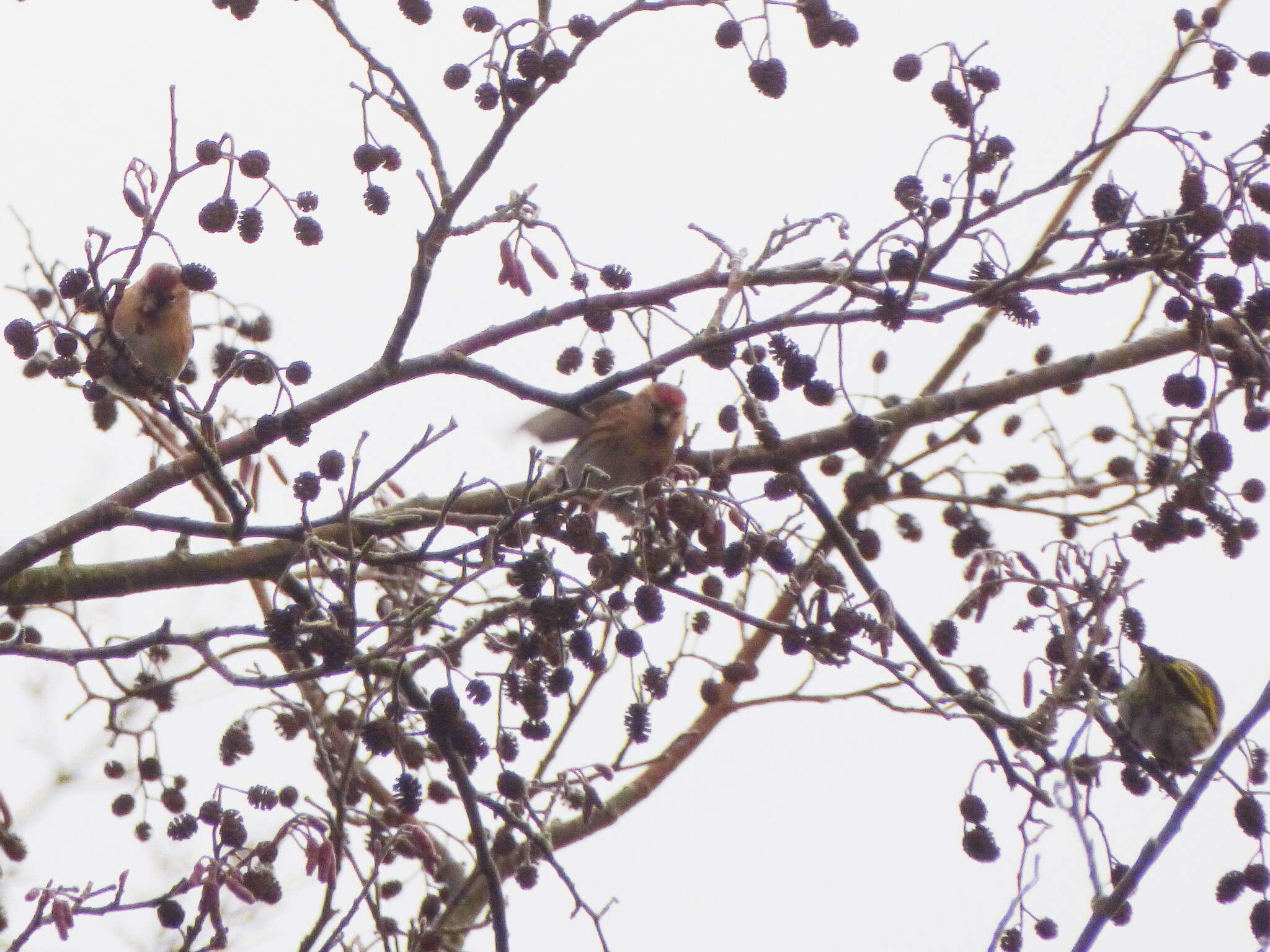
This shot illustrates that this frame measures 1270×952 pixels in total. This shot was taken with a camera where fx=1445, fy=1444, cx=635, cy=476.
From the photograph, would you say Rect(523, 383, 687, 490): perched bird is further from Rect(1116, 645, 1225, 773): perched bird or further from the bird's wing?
Rect(1116, 645, 1225, 773): perched bird

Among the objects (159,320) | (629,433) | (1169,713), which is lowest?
(1169,713)

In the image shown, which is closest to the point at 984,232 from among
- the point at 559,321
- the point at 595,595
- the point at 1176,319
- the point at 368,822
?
the point at 1176,319

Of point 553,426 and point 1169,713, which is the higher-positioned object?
point 553,426

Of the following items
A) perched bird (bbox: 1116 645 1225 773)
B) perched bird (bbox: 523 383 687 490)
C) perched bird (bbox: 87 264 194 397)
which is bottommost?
perched bird (bbox: 1116 645 1225 773)

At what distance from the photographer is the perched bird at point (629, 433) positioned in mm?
4969

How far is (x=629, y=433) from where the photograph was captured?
5.00 m

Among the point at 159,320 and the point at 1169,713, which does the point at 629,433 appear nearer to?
the point at 159,320

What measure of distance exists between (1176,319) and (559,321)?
3.59ft

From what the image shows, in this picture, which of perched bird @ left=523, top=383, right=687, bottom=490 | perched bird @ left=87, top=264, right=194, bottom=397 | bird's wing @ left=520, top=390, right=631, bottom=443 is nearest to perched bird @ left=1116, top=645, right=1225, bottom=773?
perched bird @ left=523, top=383, right=687, bottom=490

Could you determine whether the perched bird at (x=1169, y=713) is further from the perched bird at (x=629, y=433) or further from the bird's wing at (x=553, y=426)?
the bird's wing at (x=553, y=426)

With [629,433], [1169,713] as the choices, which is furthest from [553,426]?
[1169,713]

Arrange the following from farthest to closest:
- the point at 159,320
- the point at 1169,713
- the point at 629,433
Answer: the point at 629,433, the point at 159,320, the point at 1169,713

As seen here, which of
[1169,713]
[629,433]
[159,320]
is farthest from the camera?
[629,433]

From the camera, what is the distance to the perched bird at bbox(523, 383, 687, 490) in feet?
16.3
